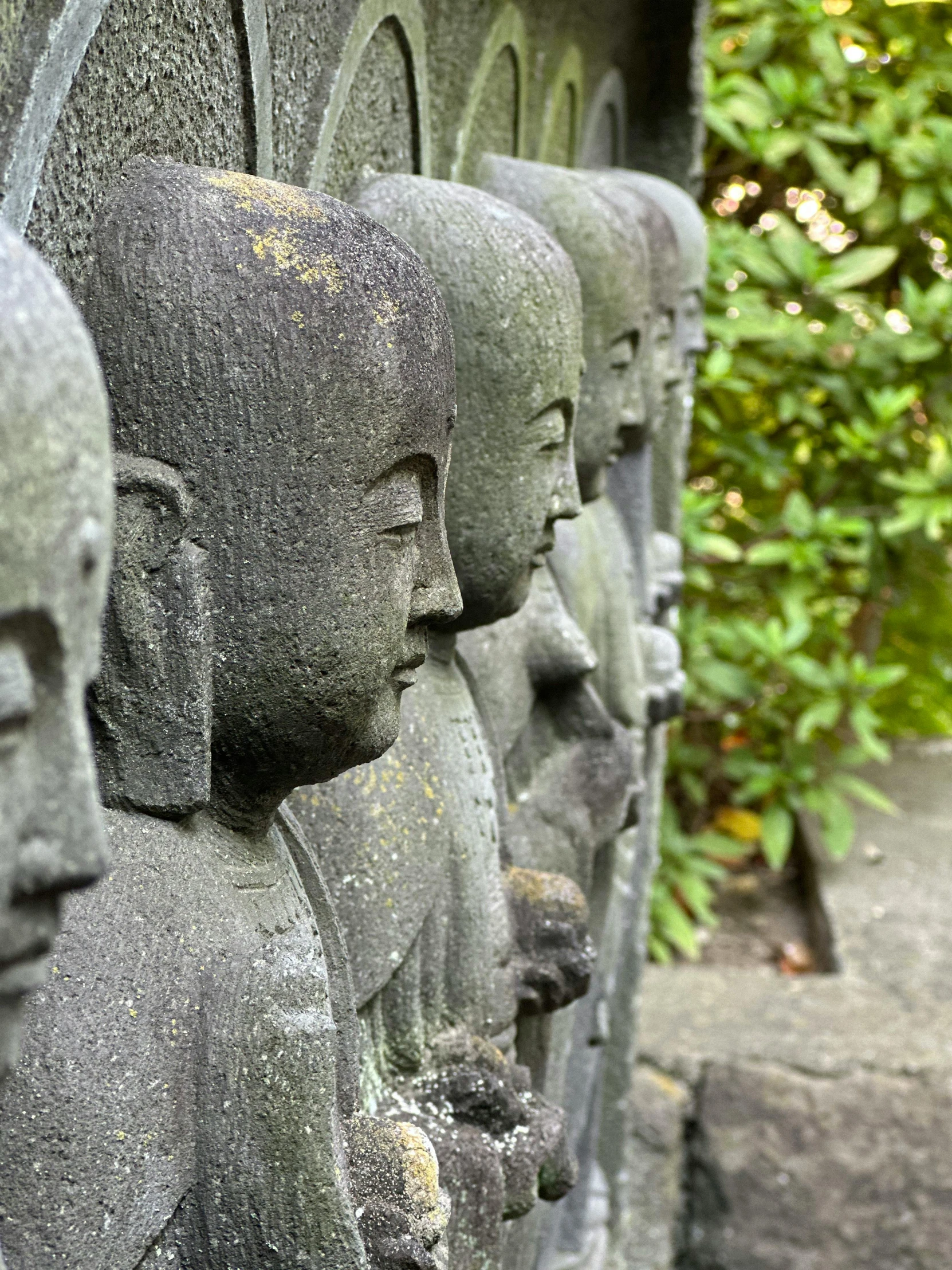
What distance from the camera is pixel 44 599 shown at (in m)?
0.53

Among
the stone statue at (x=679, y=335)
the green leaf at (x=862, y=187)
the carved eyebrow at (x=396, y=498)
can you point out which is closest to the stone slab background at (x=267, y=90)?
the carved eyebrow at (x=396, y=498)

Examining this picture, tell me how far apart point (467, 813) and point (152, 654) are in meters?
0.56

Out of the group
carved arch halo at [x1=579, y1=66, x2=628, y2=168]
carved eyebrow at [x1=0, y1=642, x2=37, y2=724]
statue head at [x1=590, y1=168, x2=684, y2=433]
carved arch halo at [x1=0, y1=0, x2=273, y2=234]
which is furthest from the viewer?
carved arch halo at [x1=579, y1=66, x2=628, y2=168]

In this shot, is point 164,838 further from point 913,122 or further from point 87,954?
point 913,122

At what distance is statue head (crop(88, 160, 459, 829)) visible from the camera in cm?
87

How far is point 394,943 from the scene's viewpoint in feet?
4.10

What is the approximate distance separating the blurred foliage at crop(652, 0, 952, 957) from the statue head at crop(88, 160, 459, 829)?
301cm

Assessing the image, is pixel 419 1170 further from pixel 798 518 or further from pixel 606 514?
pixel 798 518

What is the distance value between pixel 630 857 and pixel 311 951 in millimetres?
1710

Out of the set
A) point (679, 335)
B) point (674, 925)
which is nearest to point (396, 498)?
point (679, 335)

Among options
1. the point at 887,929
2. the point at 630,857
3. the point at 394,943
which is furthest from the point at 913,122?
the point at 394,943

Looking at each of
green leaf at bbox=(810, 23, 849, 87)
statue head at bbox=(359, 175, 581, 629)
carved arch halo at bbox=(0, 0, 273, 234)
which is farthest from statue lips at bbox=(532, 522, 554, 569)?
green leaf at bbox=(810, 23, 849, 87)

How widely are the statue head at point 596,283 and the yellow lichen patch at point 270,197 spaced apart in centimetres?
73

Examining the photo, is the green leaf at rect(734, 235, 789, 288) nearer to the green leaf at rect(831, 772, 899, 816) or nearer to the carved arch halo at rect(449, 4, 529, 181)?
the green leaf at rect(831, 772, 899, 816)
